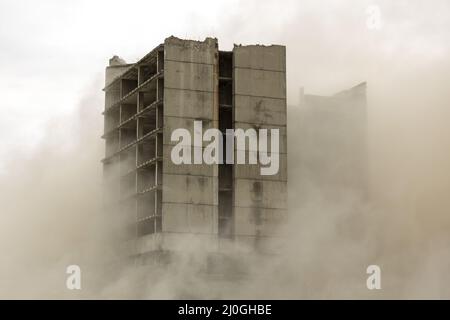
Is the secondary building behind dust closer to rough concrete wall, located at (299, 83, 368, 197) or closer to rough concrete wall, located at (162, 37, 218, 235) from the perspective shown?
rough concrete wall, located at (162, 37, 218, 235)

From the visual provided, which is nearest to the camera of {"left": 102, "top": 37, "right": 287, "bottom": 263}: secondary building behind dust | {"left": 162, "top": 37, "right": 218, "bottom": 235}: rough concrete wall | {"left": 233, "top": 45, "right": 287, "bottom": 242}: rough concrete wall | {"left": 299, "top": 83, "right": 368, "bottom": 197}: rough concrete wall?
{"left": 162, "top": 37, "right": 218, "bottom": 235}: rough concrete wall

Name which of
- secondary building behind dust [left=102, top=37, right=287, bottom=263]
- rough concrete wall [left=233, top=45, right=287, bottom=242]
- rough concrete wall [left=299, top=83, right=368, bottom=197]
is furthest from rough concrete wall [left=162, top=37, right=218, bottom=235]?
rough concrete wall [left=299, top=83, right=368, bottom=197]

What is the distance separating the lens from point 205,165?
68125 millimetres

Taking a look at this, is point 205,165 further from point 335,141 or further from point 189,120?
point 335,141

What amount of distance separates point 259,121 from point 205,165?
17.9 feet

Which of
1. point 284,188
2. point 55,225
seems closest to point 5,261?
point 55,225

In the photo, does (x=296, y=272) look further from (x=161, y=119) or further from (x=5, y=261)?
(x=5, y=261)

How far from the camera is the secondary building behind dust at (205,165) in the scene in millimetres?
67375

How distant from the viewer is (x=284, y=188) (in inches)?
2751

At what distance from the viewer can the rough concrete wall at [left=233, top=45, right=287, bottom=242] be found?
226 ft

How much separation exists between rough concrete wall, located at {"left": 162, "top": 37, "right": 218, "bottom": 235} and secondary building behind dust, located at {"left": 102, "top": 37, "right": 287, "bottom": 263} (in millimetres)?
72

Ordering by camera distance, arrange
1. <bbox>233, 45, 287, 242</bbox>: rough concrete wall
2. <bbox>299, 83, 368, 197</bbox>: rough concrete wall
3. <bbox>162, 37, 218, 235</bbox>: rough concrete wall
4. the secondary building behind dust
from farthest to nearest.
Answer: <bbox>299, 83, 368, 197</bbox>: rough concrete wall → <bbox>233, 45, 287, 242</bbox>: rough concrete wall → the secondary building behind dust → <bbox>162, 37, 218, 235</bbox>: rough concrete wall

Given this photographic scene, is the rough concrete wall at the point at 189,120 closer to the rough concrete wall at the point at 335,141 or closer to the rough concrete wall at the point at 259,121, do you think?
the rough concrete wall at the point at 259,121
